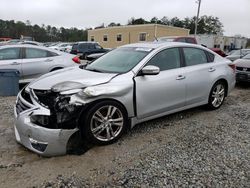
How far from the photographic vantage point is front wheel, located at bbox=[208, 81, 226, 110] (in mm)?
5516

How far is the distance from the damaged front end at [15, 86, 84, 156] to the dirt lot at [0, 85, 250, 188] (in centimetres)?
20

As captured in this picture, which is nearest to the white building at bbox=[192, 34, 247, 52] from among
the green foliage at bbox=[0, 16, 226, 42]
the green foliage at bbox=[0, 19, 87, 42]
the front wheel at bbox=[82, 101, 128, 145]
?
the green foliage at bbox=[0, 16, 226, 42]

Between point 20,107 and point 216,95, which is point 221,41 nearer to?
point 216,95

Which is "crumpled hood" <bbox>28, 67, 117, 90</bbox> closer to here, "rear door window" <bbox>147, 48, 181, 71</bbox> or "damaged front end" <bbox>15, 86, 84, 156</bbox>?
"damaged front end" <bbox>15, 86, 84, 156</bbox>

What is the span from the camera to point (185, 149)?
378 cm

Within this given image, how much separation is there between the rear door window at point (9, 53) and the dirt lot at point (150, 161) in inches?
128

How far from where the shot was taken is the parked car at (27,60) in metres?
7.33

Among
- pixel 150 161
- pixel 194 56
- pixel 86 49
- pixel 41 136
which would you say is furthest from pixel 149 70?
pixel 86 49

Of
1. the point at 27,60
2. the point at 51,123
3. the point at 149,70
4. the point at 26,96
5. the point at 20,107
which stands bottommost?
the point at 51,123

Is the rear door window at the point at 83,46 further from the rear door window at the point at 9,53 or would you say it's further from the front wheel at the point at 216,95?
the front wheel at the point at 216,95

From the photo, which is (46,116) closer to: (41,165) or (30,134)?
(30,134)

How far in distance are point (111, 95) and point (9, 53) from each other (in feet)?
16.2

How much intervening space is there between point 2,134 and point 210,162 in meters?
3.27

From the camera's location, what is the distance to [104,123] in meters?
3.75
